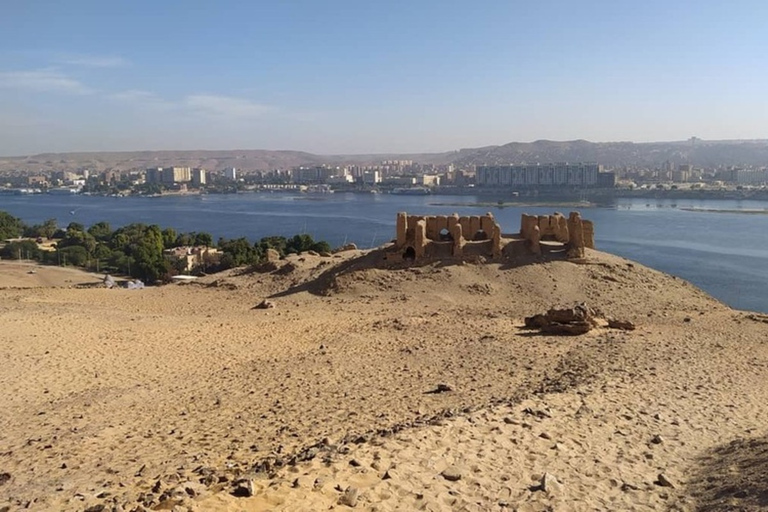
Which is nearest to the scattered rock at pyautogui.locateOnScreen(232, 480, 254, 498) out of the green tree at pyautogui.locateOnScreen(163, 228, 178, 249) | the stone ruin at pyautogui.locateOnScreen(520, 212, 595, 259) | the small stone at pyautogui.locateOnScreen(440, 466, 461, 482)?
the small stone at pyautogui.locateOnScreen(440, 466, 461, 482)

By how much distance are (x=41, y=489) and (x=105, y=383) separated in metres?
4.10

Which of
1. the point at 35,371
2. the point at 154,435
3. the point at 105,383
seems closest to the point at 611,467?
the point at 154,435

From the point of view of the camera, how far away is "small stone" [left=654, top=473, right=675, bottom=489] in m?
5.71

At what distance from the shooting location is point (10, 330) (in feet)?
42.8

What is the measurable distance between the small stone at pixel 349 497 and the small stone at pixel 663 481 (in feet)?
8.52

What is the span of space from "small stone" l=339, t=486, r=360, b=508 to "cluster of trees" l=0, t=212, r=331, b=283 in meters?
25.2

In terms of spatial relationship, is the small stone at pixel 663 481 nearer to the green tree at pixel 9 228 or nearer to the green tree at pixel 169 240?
the green tree at pixel 169 240

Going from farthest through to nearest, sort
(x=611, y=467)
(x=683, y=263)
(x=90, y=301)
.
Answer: (x=683, y=263) → (x=90, y=301) → (x=611, y=467)

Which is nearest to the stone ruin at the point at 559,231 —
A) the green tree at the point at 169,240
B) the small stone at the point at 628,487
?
the small stone at the point at 628,487

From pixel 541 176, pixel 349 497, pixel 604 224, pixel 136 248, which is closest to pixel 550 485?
pixel 349 497

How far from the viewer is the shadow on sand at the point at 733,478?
4.95 metres

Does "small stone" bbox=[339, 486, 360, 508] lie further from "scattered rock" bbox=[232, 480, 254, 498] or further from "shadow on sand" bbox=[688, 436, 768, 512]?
"shadow on sand" bbox=[688, 436, 768, 512]

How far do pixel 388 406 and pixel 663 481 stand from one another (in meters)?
3.27

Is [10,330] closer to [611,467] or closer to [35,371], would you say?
[35,371]
